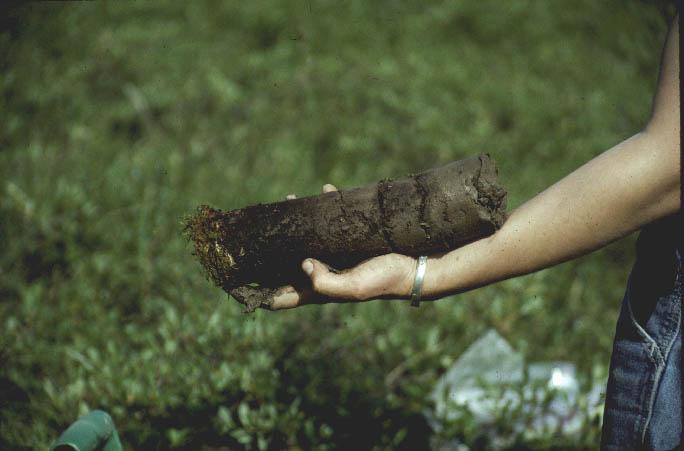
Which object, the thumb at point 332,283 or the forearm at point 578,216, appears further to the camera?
the thumb at point 332,283

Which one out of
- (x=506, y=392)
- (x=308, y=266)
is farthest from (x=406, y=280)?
(x=506, y=392)

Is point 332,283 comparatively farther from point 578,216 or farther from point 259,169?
point 259,169

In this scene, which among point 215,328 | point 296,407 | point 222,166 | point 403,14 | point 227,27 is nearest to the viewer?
point 296,407

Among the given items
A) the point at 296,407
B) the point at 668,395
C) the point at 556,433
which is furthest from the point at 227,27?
the point at 668,395

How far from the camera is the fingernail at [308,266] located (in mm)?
1931

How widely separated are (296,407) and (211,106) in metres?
2.96

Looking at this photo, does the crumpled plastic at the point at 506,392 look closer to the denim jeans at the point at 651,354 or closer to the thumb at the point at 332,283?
the denim jeans at the point at 651,354

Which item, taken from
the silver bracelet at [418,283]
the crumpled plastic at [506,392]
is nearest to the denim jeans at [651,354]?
the silver bracelet at [418,283]

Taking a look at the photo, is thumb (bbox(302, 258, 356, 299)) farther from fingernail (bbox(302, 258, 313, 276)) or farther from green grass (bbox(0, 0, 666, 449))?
green grass (bbox(0, 0, 666, 449))

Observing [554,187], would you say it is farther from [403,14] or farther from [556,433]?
[403,14]

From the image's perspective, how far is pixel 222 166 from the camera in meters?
4.22

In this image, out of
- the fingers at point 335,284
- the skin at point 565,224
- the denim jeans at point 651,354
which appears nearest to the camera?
the skin at point 565,224

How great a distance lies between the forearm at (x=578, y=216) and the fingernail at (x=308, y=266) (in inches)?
14.7

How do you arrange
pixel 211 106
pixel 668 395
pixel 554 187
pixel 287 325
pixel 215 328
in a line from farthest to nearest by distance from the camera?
1. pixel 211 106
2. pixel 287 325
3. pixel 215 328
4. pixel 554 187
5. pixel 668 395
